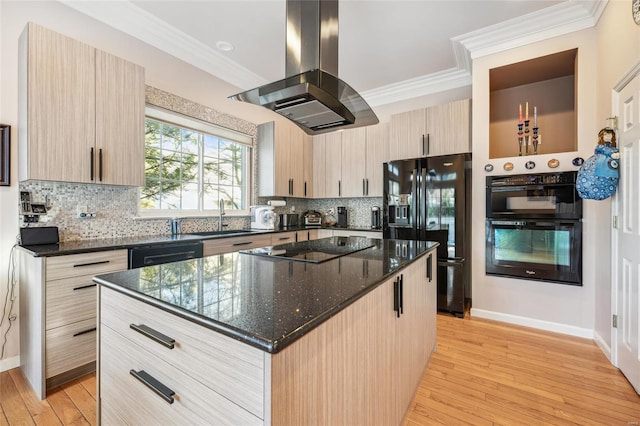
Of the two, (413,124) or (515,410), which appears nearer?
(515,410)

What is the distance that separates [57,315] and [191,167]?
6.26 feet

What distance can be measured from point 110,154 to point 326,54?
186 cm

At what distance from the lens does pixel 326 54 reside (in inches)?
67.9

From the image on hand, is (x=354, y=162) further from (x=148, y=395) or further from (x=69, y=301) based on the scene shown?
(x=148, y=395)

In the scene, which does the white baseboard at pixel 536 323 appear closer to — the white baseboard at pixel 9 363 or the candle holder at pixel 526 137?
the candle holder at pixel 526 137

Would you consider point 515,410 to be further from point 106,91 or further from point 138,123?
point 106,91

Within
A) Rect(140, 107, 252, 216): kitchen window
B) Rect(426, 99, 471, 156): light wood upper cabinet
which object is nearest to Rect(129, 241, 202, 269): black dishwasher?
Rect(140, 107, 252, 216): kitchen window

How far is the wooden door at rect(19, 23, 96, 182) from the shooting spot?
188 centimetres

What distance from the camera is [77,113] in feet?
6.77

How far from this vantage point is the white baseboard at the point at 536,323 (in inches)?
102

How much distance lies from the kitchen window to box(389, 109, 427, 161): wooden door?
195 centimetres

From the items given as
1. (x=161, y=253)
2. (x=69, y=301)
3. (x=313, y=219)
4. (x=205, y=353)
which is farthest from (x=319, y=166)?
(x=205, y=353)

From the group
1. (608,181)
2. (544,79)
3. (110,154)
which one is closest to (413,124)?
(544,79)

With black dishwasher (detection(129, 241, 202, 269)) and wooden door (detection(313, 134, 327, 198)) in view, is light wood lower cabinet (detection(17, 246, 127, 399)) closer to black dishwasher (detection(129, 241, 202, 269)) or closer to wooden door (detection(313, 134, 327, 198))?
black dishwasher (detection(129, 241, 202, 269))
